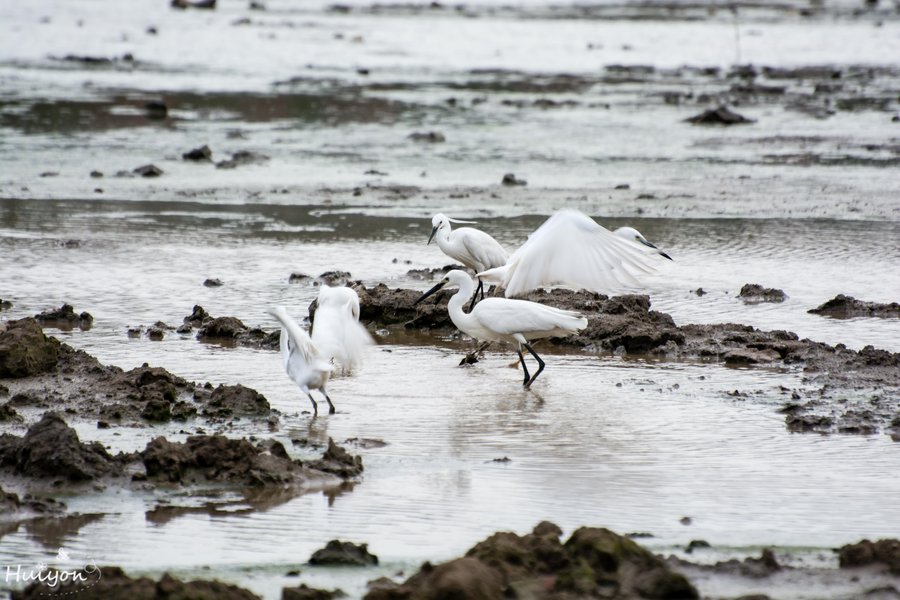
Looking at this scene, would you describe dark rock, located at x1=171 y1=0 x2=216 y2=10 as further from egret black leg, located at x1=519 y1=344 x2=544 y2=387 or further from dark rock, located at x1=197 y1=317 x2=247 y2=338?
egret black leg, located at x1=519 y1=344 x2=544 y2=387

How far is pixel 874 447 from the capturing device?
732cm

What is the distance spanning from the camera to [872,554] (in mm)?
5414

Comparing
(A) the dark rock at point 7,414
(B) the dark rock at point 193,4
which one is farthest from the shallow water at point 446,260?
(B) the dark rock at point 193,4

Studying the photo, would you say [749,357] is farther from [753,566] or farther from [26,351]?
[26,351]

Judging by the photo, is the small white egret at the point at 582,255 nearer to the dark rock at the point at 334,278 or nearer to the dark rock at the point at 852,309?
the dark rock at the point at 852,309

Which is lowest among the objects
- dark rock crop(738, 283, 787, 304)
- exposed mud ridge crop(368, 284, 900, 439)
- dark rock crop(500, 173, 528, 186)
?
exposed mud ridge crop(368, 284, 900, 439)

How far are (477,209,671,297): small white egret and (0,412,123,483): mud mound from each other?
3.89 metres

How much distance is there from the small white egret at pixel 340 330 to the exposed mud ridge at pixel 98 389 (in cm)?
53

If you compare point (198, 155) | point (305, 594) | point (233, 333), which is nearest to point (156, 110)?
point (198, 155)

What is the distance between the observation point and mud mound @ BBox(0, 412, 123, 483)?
644cm

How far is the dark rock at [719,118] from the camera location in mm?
23109

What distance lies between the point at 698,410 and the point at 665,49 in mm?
33960

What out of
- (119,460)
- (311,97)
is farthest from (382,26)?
(119,460)

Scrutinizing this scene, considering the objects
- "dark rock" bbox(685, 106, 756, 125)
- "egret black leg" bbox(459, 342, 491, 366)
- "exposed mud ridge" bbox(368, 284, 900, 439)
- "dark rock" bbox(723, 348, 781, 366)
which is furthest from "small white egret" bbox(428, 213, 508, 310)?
"dark rock" bbox(685, 106, 756, 125)
